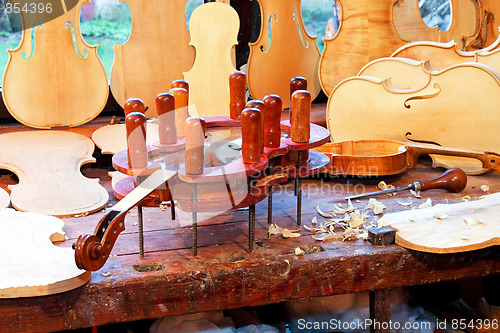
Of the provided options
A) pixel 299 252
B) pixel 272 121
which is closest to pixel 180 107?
pixel 272 121

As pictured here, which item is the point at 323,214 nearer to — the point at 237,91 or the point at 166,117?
the point at 237,91

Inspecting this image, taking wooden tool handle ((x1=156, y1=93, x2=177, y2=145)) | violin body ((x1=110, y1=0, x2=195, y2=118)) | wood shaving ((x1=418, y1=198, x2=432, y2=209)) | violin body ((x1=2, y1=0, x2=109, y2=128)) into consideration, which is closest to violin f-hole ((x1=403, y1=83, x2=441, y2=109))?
wood shaving ((x1=418, y1=198, x2=432, y2=209))

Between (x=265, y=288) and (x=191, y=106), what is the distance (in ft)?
3.11

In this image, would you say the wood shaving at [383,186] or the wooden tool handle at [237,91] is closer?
the wooden tool handle at [237,91]

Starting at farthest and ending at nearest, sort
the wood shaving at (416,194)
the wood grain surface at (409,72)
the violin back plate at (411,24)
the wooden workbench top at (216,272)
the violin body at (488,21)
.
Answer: the violin body at (488,21) < the violin back plate at (411,24) < the wood grain surface at (409,72) < the wood shaving at (416,194) < the wooden workbench top at (216,272)

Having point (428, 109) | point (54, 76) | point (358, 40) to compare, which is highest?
point (358, 40)

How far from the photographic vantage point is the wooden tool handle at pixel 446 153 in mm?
1786

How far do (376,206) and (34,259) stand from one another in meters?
0.87

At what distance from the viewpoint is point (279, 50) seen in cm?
222

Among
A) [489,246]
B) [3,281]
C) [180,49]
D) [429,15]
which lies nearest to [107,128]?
[180,49]

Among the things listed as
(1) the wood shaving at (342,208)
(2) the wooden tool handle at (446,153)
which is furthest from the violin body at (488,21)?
(1) the wood shaving at (342,208)

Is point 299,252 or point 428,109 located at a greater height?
point 428,109

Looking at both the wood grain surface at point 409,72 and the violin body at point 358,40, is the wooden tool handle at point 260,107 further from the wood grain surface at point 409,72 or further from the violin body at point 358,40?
the violin body at point 358,40

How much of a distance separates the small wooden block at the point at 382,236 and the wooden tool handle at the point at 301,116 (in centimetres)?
27
